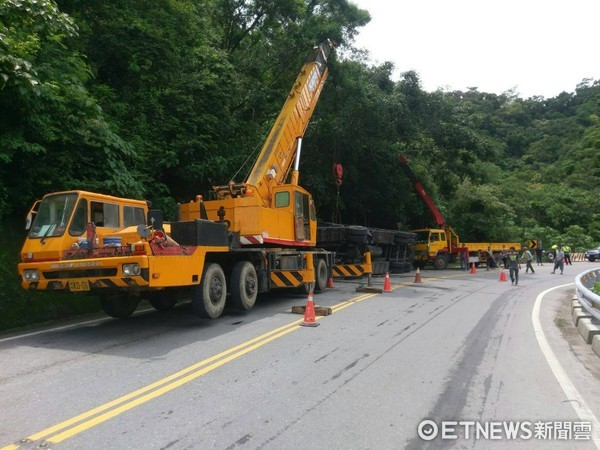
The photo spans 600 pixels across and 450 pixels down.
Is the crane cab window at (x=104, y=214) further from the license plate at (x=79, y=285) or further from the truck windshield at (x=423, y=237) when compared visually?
the truck windshield at (x=423, y=237)

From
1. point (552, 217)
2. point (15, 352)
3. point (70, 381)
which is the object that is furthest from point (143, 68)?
point (552, 217)

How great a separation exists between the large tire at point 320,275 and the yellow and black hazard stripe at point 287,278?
70.1 inches

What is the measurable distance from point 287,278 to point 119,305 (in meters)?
4.14

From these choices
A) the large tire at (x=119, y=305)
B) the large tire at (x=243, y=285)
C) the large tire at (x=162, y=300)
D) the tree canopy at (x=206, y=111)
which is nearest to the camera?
the large tire at (x=119, y=305)

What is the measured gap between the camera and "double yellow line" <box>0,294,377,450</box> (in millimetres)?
3982

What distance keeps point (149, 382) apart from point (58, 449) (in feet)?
5.53

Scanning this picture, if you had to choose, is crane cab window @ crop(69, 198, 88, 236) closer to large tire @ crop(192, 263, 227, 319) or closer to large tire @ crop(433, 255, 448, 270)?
large tire @ crop(192, 263, 227, 319)

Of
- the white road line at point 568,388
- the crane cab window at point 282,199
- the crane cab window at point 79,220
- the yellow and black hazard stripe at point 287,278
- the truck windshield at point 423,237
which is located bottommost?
the white road line at point 568,388

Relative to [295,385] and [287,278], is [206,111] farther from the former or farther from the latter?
[295,385]

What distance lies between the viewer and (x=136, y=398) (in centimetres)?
486

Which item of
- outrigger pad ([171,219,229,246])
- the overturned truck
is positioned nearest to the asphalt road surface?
outrigger pad ([171,219,229,246])

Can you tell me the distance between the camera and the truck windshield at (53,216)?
8.02 meters

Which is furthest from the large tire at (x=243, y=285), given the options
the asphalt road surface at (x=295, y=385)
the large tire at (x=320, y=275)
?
the large tire at (x=320, y=275)

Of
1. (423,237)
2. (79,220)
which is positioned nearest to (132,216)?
(79,220)
